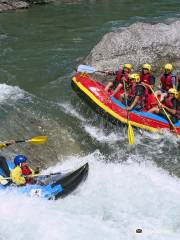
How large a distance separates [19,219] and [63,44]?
11.1m

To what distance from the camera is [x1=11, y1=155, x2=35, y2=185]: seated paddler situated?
872cm

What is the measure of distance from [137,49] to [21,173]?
7384 millimetres

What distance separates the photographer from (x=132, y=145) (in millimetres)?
11156

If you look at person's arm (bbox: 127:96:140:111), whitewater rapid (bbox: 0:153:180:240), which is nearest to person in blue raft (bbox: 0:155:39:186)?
whitewater rapid (bbox: 0:153:180:240)

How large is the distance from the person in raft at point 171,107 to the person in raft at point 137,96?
0.96 ft

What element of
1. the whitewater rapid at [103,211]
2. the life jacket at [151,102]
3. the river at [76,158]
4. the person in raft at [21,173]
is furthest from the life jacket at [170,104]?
the person in raft at [21,173]

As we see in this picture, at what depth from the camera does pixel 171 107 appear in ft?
37.6

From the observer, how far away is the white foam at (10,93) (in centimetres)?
1231

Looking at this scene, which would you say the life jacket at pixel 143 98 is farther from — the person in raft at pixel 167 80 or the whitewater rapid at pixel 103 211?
the whitewater rapid at pixel 103 211

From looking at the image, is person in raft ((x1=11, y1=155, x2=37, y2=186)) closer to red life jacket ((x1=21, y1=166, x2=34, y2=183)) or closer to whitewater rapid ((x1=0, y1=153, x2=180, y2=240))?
red life jacket ((x1=21, y1=166, x2=34, y2=183))

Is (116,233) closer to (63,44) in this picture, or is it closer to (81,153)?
(81,153)

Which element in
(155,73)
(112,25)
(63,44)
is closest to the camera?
(155,73)

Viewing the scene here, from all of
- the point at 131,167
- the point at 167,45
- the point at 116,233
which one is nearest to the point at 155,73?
the point at 167,45

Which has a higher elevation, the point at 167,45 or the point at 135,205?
the point at 167,45
